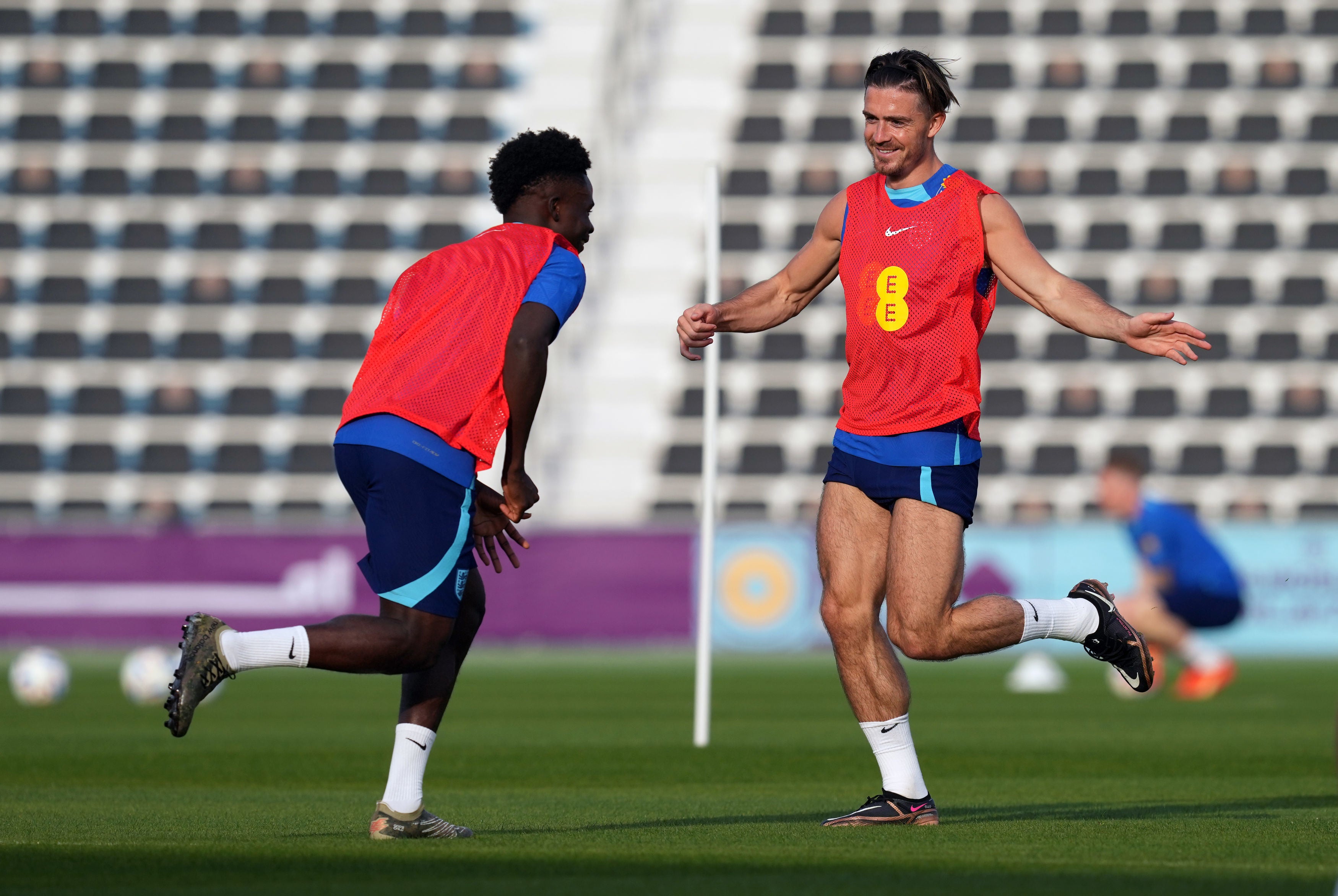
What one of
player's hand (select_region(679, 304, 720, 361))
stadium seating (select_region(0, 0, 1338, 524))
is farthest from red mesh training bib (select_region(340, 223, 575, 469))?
stadium seating (select_region(0, 0, 1338, 524))

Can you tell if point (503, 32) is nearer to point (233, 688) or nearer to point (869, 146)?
point (233, 688)

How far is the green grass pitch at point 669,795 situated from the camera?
4938 mm

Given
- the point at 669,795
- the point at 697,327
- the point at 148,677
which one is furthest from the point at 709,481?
the point at 148,677

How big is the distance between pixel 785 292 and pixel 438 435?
1627 mm

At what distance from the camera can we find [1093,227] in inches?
1189

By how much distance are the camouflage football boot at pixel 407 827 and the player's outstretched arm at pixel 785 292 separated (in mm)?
1759

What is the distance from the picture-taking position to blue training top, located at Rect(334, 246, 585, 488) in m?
5.75

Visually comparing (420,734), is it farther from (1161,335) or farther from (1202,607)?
(1202,607)

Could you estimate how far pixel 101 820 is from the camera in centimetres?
648

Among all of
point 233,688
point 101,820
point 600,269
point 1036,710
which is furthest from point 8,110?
point 101,820

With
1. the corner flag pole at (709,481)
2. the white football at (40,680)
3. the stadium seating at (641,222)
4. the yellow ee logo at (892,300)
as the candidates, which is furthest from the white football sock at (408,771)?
the stadium seating at (641,222)

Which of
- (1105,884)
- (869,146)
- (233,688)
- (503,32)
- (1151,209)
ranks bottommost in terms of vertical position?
(233,688)

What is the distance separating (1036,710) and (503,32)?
21.2 m

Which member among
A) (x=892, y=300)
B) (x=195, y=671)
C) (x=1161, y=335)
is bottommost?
(x=195, y=671)
